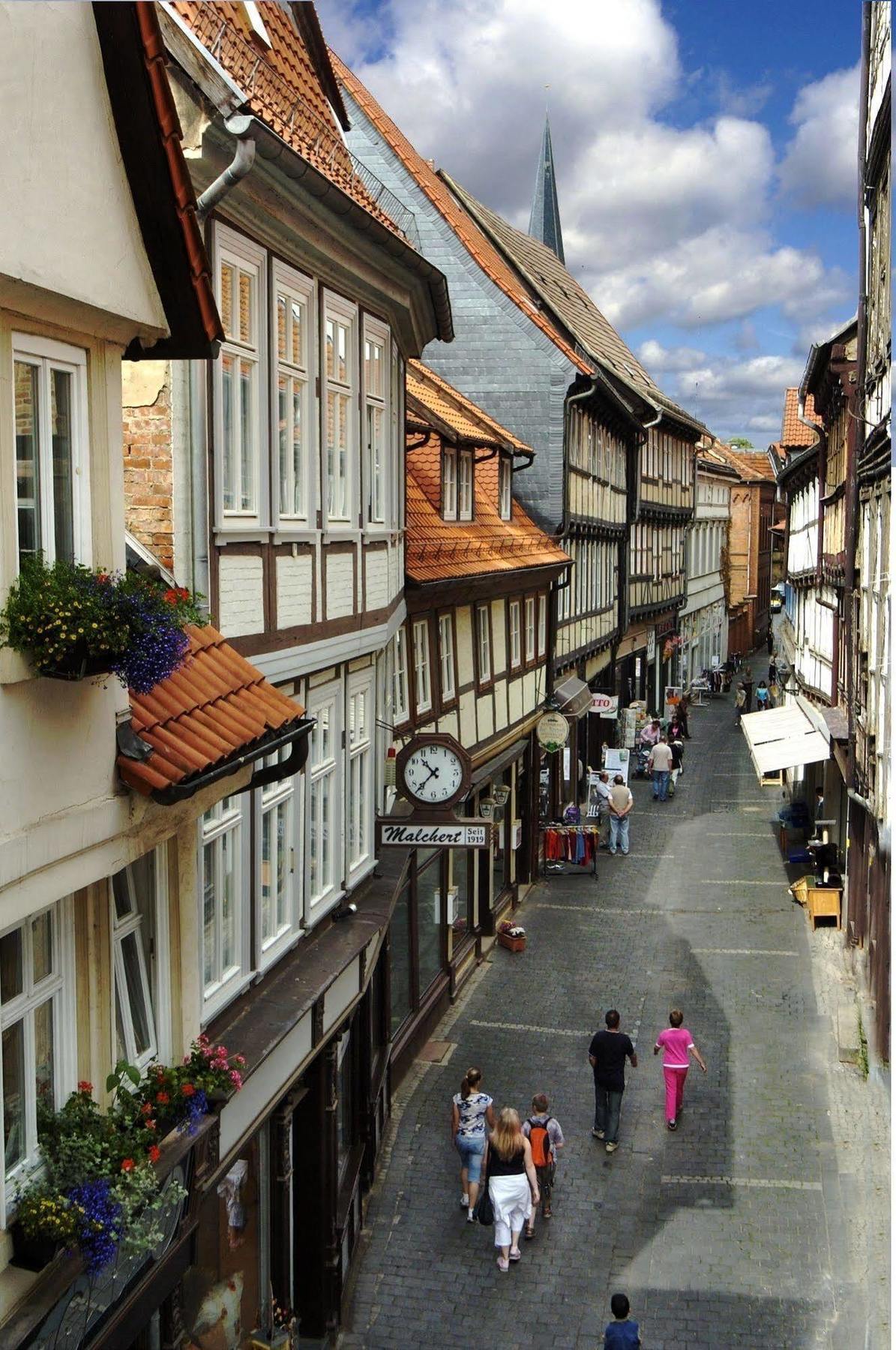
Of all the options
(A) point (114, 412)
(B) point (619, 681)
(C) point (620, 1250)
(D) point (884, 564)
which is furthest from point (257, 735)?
(B) point (619, 681)

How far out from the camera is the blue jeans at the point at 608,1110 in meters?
13.0

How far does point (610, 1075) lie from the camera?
12.8 meters

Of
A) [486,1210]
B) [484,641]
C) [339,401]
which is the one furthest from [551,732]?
[339,401]

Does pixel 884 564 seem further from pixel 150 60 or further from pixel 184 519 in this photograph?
pixel 150 60

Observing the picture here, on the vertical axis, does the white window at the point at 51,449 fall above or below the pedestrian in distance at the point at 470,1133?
above

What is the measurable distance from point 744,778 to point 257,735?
2939 centimetres

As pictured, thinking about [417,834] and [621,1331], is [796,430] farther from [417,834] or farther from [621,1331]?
[621,1331]

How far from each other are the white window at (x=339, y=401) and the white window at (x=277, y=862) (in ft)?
6.51

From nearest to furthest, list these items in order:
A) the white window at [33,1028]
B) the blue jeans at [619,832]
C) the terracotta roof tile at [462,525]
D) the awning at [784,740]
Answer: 1. the white window at [33,1028]
2. the terracotta roof tile at [462,525]
3. the awning at [784,740]
4. the blue jeans at [619,832]

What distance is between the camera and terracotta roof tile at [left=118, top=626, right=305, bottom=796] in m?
5.59

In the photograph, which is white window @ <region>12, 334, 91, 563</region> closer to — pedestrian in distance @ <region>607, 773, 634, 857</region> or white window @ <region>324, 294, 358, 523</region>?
white window @ <region>324, 294, 358, 523</region>

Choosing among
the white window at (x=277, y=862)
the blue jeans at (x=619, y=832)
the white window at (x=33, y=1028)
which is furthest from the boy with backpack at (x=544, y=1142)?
the blue jeans at (x=619, y=832)

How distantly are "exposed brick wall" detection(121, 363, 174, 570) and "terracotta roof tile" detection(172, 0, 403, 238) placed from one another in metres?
1.57

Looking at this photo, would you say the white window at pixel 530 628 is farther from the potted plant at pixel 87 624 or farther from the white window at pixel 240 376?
the potted plant at pixel 87 624
